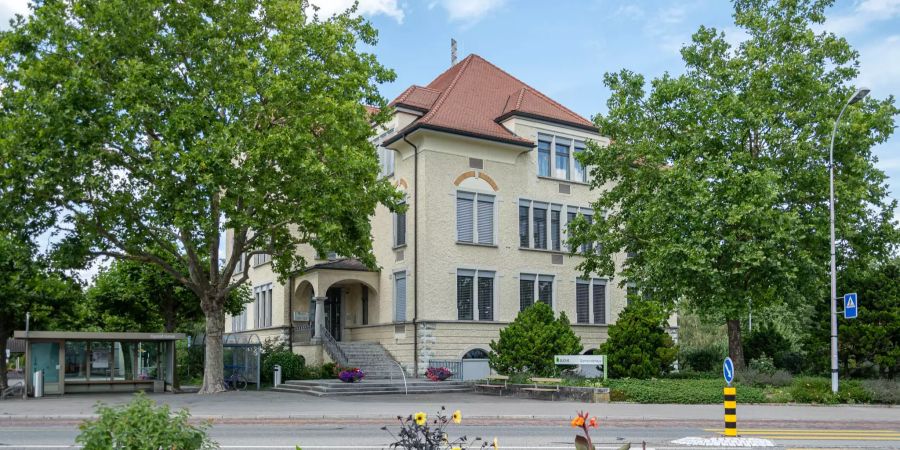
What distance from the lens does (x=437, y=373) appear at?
32656mm

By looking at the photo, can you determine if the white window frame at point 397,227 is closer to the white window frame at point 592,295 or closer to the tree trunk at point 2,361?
the white window frame at point 592,295

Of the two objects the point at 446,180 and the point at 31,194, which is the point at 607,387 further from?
the point at 31,194

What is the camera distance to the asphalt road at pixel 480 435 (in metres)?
13.8

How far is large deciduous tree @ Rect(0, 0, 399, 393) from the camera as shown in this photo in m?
24.6

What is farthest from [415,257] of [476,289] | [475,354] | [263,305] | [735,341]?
[735,341]

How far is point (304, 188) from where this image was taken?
84.9ft

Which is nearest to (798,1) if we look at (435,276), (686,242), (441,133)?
(686,242)

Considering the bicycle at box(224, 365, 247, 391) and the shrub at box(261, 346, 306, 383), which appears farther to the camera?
→ the shrub at box(261, 346, 306, 383)

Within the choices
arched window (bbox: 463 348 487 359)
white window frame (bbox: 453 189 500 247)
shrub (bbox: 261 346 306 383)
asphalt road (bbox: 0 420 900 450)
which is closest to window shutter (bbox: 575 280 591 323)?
white window frame (bbox: 453 189 500 247)

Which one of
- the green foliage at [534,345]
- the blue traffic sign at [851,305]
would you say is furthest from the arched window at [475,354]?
the blue traffic sign at [851,305]

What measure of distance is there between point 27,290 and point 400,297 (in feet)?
46.3

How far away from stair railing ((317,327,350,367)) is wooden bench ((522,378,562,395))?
30.6 feet

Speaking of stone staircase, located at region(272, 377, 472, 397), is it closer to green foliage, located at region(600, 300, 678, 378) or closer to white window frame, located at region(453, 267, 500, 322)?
white window frame, located at region(453, 267, 500, 322)

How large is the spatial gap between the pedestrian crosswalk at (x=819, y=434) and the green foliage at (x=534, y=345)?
1317cm
